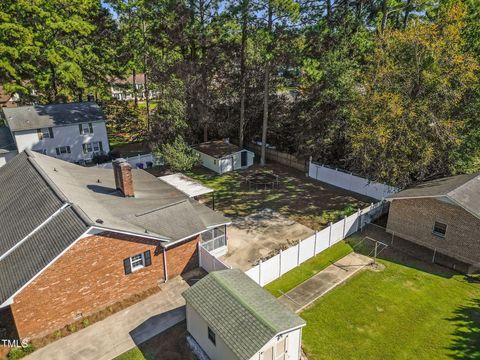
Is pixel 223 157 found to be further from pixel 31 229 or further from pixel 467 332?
pixel 467 332

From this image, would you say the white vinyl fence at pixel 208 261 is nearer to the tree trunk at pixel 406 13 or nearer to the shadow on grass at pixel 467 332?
the shadow on grass at pixel 467 332

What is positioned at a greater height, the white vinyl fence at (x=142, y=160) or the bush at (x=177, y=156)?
the bush at (x=177, y=156)

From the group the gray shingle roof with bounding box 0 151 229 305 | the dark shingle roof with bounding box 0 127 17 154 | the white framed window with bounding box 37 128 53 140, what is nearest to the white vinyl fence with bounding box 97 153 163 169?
the white framed window with bounding box 37 128 53 140

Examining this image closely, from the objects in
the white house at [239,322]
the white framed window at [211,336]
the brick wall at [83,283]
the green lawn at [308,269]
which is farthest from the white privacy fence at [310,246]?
the brick wall at [83,283]

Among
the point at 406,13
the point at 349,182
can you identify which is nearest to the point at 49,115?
the point at 349,182

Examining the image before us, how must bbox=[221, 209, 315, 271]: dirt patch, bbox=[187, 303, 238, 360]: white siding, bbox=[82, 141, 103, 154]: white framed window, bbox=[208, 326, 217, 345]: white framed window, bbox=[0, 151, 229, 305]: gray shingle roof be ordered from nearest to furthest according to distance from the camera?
1. bbox=[187, 303, 238, 360]: white siding
2. bbox=[208, 326, 217, 345]: white framed window
3. bbox=[0, 151, 229, 305]: gray shingle roof
4. bbox=[221, 209, 315, 271]: dirt patch
5. bbox=[82, 141, 103, 154]: white framed window

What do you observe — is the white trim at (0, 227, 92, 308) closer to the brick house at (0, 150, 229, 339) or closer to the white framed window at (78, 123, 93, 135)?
the brick house at (0, 150, 229, 339)
